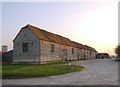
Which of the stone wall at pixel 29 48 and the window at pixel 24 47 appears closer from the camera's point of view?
the stone wall at pixel 29 48

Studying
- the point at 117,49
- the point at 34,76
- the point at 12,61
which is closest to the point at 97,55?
the point at 117,49

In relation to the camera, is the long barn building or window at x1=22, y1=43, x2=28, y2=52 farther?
window at x1=22, y1=43, x2=28, y2=52

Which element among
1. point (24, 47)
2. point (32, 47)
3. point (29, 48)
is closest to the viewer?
point (32, 47)

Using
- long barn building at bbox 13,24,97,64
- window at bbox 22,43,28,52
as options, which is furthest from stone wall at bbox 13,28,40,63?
window at bbox 22,43,28,52

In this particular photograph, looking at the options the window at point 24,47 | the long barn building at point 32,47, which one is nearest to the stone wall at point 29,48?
the long barn building at point 32,47

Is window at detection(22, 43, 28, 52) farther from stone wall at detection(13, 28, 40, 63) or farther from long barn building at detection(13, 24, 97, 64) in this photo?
stone wall at detection(13, 28, 40, 63)

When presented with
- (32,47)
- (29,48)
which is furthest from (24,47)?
(32,47)

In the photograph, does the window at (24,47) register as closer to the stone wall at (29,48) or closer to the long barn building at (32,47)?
the long barn building at (32,47)

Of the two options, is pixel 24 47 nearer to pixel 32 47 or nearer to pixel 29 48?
pixel 29 48

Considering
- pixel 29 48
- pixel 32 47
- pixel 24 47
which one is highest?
pixel 24 47

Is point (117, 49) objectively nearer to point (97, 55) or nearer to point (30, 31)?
point (30, 31)

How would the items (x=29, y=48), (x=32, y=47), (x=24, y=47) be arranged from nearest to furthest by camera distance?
(x=32, y=47) < (x=29, y=48) < (x=24, y=47)

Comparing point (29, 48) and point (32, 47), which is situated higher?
point (32, 47)

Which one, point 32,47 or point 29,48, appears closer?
point 32,47
